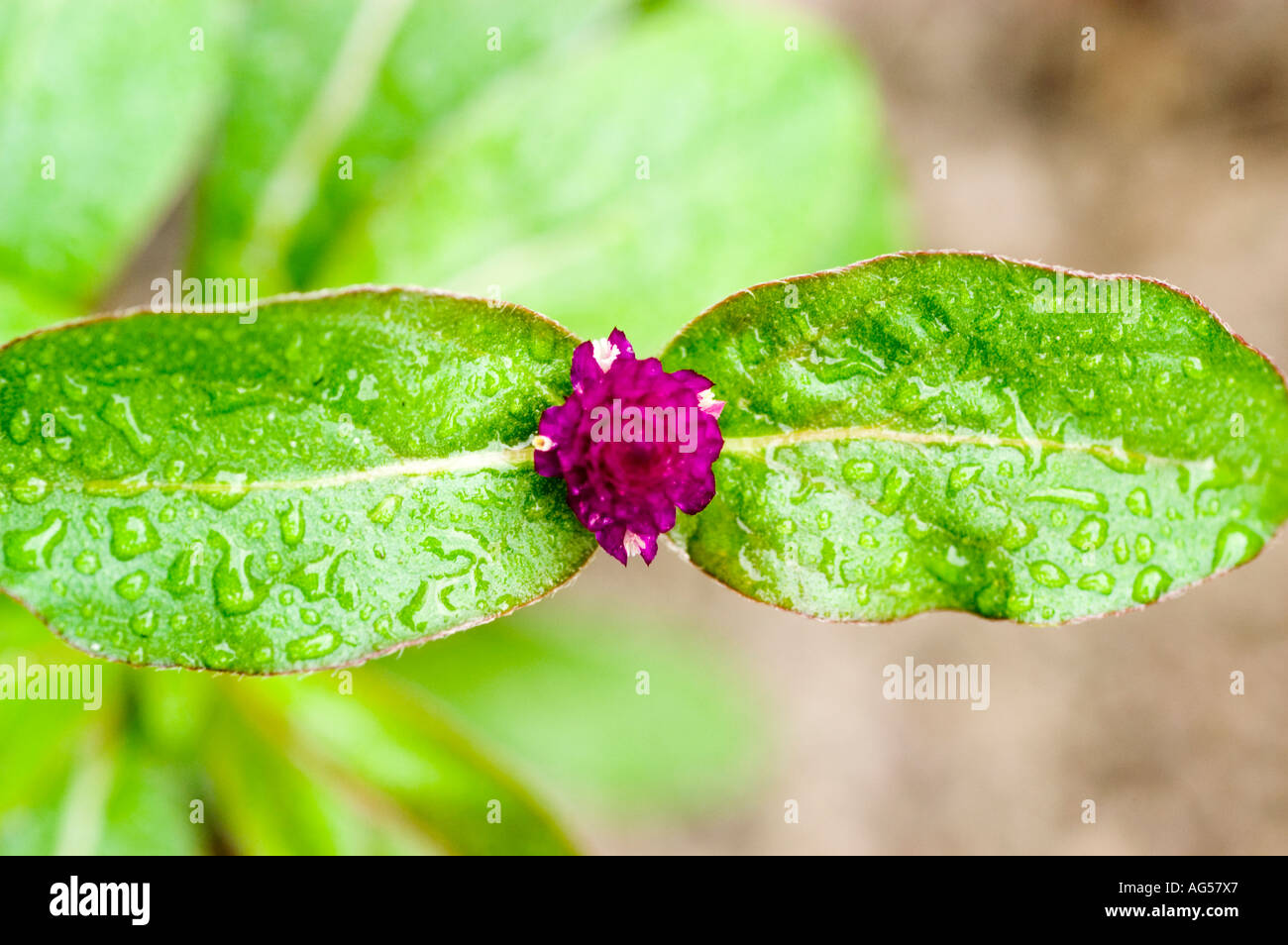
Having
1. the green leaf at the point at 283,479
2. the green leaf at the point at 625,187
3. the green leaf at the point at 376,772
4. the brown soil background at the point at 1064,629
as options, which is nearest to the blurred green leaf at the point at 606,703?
the brown soil background at the point at 1064,629

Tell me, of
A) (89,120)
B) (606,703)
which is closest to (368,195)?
(89,120)

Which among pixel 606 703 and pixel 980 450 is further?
pixel 606 703

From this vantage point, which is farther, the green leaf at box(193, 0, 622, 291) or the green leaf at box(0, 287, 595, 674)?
the green leaf at box(193, 0, 622, 291)

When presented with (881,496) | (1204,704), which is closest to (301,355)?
(881,496)

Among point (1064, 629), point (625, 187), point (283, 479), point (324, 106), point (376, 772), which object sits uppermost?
point (324, 106)

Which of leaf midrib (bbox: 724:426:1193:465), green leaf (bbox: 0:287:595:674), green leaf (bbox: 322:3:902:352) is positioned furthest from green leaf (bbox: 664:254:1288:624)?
green leaf (bbox: 322:3:902:352)

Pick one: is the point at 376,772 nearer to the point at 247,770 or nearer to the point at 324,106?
the point at 247,770

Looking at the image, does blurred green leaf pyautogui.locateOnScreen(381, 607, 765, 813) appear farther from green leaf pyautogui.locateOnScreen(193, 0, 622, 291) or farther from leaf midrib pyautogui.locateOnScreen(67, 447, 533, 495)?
leaf midrib pyautogui.locateOnScreen(67, 447, 533, 495)
